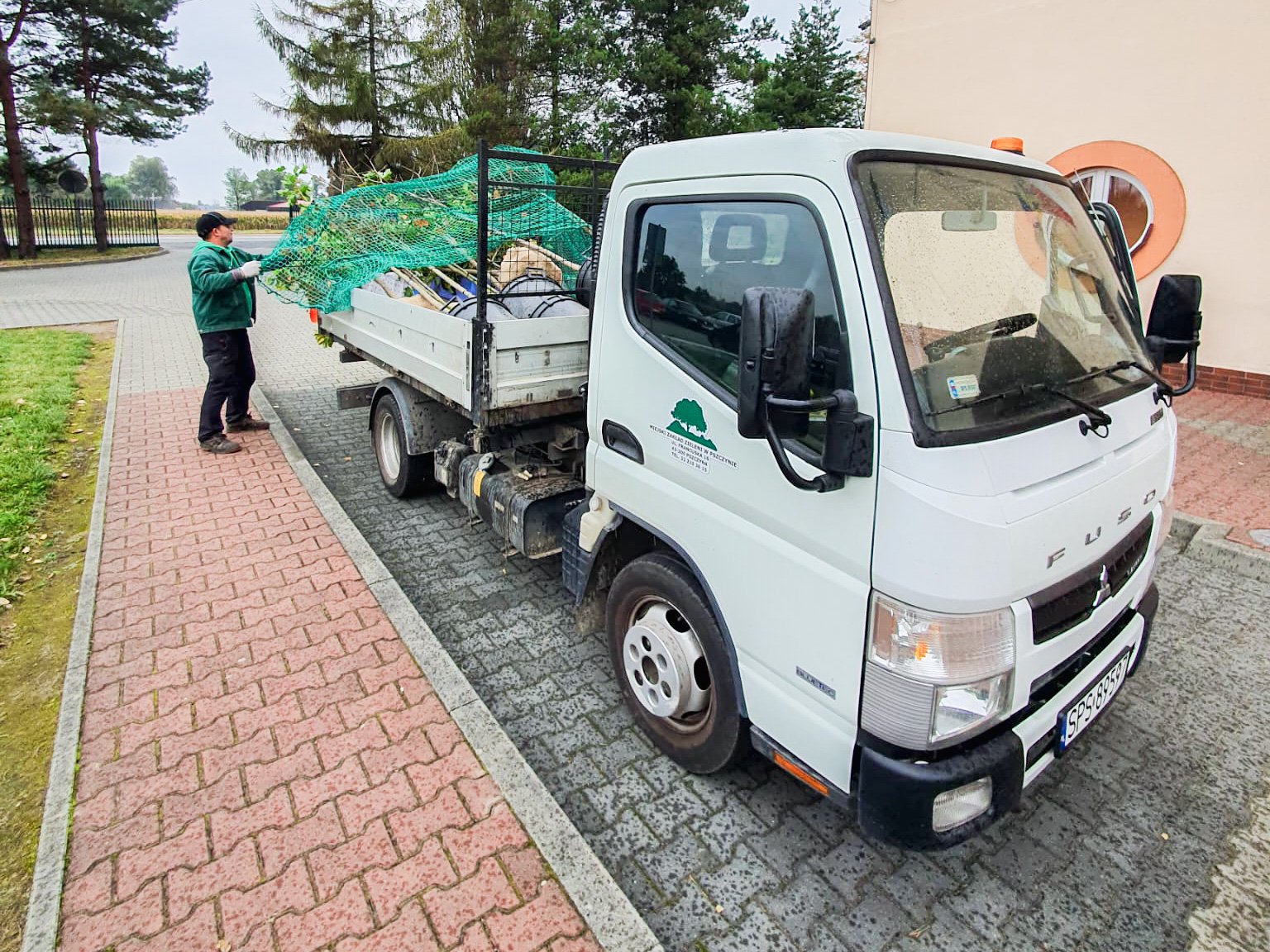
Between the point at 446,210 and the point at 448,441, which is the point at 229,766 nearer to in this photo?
the point at 448,441

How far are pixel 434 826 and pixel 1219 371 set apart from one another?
9.40m

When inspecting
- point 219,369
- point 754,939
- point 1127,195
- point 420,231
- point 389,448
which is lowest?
point 754,939

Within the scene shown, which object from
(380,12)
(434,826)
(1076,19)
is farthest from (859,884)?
(380,12)

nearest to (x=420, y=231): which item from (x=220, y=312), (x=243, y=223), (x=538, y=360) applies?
(x=538, y=360)

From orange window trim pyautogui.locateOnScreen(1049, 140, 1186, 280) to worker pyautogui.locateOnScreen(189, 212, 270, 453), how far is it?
352 inches

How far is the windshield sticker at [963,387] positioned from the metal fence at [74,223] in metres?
30.3

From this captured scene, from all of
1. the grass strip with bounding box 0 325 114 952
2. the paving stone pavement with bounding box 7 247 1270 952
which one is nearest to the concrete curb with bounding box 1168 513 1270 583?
the paving stone pavement with bounding box 7 247 1270 952

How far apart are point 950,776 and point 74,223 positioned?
34224mm

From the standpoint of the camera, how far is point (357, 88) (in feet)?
73.4

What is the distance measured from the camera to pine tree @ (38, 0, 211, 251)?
74.2ft

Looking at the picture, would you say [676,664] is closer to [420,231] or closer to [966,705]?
[966,705]

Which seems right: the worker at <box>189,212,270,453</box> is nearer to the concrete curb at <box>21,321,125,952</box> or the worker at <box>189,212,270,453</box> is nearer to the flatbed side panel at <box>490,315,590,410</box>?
the concrete curb at <box>21,321,125,952</box>

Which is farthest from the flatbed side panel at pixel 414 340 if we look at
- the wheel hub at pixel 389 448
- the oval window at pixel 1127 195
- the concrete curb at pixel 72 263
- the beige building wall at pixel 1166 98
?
the concrete curb at pixel 72 263

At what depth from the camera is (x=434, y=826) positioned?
259 centimetres
